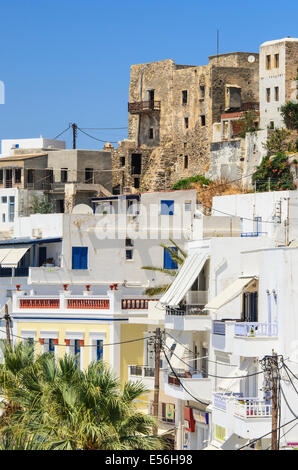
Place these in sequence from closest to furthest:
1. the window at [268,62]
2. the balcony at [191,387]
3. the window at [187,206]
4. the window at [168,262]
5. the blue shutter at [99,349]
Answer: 1. the balcony at [191,387]
2. the blue shutter at [99,349]
3. the window at [168,262]
4. the window at [187,206]
5. the window at [268,62]

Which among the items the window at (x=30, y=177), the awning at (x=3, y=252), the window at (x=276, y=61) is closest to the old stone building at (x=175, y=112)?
the window at (x=276, y=61)

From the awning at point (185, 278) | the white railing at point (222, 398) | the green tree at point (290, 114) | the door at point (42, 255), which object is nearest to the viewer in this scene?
the white railing at point (222, 398)

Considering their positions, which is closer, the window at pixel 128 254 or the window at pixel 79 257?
the window at pixel 128 254

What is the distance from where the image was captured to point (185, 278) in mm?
40125

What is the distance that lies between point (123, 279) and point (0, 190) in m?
28.2

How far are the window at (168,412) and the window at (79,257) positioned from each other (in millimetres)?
11376

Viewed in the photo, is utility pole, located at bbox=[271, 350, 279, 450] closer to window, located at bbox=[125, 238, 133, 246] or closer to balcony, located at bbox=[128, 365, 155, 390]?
balcony, located at bbox=[128, 365, 155, 390]

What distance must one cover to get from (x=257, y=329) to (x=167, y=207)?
2218 centimetres

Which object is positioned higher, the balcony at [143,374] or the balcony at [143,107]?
the balcony at [143,107]

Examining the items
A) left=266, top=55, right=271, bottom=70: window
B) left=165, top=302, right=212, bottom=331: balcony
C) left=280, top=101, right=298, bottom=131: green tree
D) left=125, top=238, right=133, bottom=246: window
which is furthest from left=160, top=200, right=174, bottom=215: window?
left=266, top=55, right=271, bottom=70: window

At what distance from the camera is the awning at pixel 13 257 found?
180 ft

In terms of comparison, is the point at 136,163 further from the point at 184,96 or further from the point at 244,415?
the point at 244,415

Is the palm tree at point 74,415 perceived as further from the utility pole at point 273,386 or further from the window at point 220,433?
the window at point 220,433

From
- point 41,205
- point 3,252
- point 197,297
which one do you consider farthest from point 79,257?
point 41,205
